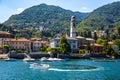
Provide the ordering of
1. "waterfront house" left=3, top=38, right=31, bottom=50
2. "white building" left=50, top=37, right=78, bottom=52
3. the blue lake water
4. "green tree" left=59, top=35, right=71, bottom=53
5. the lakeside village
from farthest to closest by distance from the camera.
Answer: "waterfront house" left=3, top=38, right=31, bottom=50 < "white building" left=50, top=37, right=78, bottom=52 < "green tree" left=59, top=35, right=71, bottom=53 < the lakeside village < the blue lake water

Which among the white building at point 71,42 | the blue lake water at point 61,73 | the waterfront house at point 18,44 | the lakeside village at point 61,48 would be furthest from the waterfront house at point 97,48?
the blue lake water at point 61,73

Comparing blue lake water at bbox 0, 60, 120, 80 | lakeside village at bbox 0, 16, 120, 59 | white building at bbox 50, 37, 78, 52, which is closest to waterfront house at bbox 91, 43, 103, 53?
lakeside village at bbox 0, 16, 120, 59

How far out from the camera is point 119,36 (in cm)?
19212

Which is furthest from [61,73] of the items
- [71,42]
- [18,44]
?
[18,44]

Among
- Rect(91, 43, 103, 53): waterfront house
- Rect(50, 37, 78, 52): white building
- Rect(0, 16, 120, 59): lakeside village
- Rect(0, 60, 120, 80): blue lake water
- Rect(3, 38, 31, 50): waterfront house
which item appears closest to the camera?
Rect(0, 60, 120, 80): blue lake water

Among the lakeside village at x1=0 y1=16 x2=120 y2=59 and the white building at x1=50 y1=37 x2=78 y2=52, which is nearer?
the lakeside village at x1=0 y1=16 x2=120 y2=59

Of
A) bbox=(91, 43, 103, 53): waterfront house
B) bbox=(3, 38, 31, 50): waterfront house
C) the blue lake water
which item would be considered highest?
bbox=(3, 38, 31, 50): waterfront house

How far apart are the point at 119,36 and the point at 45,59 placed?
88.0 m

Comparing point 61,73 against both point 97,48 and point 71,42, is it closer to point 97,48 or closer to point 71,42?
point 71,42

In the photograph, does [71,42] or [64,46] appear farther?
[71,42]

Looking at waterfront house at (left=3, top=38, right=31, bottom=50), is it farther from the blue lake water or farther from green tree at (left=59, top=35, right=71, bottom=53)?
the blue lake water

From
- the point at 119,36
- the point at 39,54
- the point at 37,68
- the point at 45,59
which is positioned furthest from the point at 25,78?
the point at 119,36

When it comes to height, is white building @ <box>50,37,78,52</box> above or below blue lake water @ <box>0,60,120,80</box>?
above

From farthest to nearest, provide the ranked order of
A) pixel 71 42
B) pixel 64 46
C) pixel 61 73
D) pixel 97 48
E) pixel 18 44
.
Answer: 1. pixel 97 48
2. pixel 18 44
3. pixel 71 42
4. pixel 64 46
5. pixel 61 73
